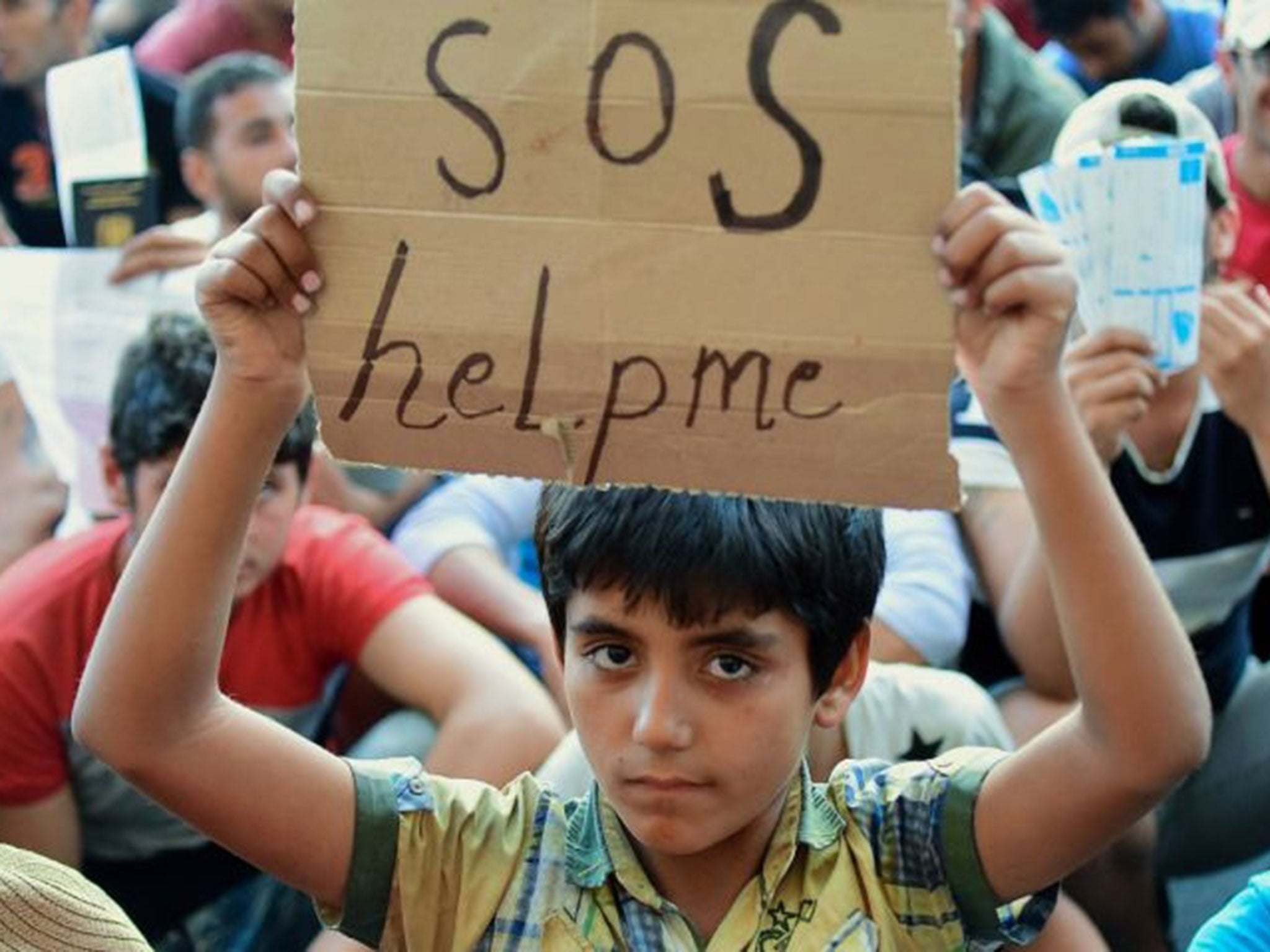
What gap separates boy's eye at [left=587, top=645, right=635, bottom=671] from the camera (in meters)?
1.56

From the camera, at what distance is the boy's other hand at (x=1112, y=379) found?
2.59m

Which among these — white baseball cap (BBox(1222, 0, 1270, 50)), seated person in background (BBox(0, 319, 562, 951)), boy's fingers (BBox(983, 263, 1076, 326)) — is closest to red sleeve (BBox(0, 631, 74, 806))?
seated person in background (BBox(0, 319, 562, 951))

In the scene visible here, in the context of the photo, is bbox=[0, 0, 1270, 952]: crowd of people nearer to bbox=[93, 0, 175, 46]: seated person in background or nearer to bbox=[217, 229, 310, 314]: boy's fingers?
bbox=[217, 229, 310, 314]: boy's fingers

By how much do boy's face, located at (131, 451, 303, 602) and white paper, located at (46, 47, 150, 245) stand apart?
91 cm

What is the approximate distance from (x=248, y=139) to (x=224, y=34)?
1.19 meters

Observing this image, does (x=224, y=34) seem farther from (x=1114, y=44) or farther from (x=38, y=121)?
(x=1114, y=44)

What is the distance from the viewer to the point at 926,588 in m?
2.91

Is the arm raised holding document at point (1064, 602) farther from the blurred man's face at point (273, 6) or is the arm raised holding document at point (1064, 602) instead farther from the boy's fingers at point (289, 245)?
the blurred man's face at point (273, 6)

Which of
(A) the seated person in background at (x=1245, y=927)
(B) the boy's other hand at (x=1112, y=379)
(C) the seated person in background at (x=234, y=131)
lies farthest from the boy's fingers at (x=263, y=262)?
(C) the seated person in background at (x=234, y=131)

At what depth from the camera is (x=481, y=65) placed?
1370mm

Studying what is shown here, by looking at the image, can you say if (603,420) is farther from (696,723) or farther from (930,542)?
(930,542)

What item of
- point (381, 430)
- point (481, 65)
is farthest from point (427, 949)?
point (481, 65)

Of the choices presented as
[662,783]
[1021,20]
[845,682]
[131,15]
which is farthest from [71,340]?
[131,15]

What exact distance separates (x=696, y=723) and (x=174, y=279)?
221 cm
